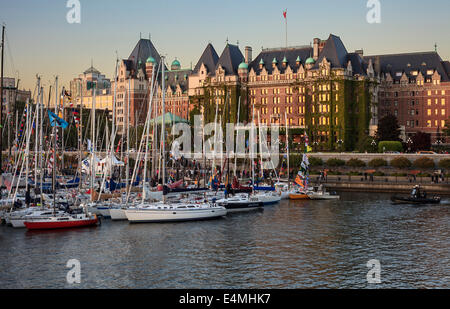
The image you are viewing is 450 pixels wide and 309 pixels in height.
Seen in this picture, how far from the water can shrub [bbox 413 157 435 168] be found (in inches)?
1547

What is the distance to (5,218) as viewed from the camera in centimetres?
5634

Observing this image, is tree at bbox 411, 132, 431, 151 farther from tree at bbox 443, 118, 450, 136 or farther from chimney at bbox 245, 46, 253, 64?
chimney at bbox 245, 46, 253, 64

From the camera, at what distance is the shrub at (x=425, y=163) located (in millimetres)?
102125

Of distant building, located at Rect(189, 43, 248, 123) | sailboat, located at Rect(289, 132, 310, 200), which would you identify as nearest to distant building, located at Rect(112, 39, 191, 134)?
distant building, located at Rect(189, 43, 248, 123)

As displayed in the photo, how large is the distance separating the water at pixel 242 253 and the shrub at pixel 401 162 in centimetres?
4049

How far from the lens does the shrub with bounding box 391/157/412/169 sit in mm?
104188

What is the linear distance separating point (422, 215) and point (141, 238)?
31.8m

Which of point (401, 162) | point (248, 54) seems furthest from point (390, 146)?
point (248, 54)

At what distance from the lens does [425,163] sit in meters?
102

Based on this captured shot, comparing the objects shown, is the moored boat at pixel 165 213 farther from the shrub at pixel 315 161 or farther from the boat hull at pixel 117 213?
the shrub at pixel 315 161

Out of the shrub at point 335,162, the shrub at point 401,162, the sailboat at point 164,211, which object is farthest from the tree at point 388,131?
the sailboat at point 164,211

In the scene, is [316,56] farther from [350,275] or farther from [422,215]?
[350,275]
